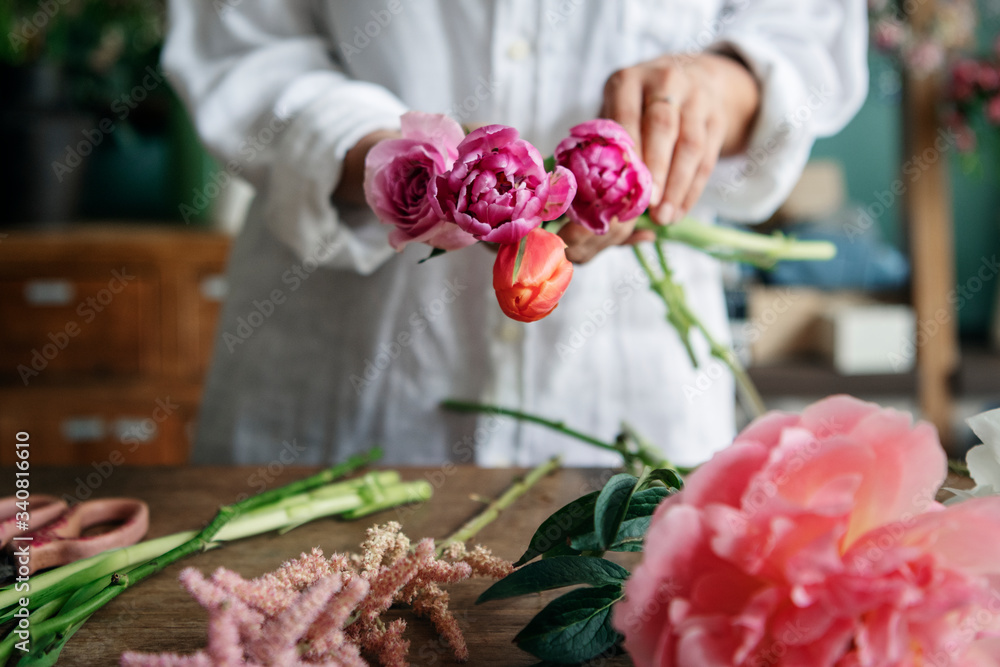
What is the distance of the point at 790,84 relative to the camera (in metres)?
0.51

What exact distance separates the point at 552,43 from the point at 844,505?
50 centimetres

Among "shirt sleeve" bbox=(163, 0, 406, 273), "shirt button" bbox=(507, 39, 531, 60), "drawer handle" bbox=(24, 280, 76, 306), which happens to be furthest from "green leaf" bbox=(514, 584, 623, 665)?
"drawer handle" bbox=(24, 280, 76, 306)

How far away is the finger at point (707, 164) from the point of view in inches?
15.8

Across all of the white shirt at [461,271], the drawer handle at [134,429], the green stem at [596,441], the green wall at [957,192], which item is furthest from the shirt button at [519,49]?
the green wall at [957,192]

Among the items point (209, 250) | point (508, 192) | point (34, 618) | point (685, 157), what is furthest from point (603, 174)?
point (209, 250)

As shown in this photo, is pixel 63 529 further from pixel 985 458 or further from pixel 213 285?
pixel 213 285

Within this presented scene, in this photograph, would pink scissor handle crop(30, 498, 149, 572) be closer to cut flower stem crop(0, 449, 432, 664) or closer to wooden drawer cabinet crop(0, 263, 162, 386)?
cut flower stem crop(0, 449, 432, 664)

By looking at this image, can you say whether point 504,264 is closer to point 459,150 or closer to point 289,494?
point 459,150

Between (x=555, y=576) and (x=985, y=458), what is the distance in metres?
0.14

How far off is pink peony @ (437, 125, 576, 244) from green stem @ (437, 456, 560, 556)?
0.16 metres

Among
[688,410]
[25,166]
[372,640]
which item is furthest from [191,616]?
[25,166]

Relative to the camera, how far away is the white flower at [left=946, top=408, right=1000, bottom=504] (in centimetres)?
23

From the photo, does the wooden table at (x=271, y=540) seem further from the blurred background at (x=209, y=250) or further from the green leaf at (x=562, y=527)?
the blurred background at (x=209, y=250)

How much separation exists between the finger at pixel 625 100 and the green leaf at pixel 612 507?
0.68 ft
